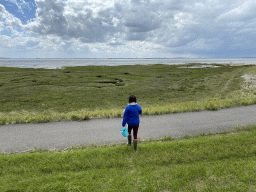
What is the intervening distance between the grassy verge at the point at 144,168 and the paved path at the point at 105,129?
1.53 meters

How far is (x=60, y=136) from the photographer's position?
8562mm

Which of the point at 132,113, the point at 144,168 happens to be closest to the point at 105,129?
the point at 132,113

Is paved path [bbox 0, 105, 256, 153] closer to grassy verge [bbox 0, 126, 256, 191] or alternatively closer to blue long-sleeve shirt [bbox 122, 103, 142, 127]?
grassy verge [bbox 0, 126, 256, 191]

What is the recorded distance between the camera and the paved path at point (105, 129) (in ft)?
26.1

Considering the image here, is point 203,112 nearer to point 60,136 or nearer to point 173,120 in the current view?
point 173,120

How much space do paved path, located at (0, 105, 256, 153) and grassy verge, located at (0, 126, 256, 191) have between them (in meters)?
1.53

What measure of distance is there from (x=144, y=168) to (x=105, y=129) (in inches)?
173

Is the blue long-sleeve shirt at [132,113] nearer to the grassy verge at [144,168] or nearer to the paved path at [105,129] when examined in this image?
the grassy verge at [144,168]

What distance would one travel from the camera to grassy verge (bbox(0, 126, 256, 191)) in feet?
15.0

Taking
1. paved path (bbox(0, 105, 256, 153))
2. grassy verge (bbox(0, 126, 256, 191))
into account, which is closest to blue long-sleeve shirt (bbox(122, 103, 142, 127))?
grassy verge (bbox(0, 126, 256, 191))

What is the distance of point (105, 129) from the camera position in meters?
9.32

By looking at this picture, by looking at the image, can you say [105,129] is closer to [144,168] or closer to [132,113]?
[132,113]

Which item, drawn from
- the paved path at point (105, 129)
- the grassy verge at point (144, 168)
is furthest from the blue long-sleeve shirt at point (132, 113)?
the paved path at point (105, 129)

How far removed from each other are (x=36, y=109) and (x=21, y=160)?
13.0m
